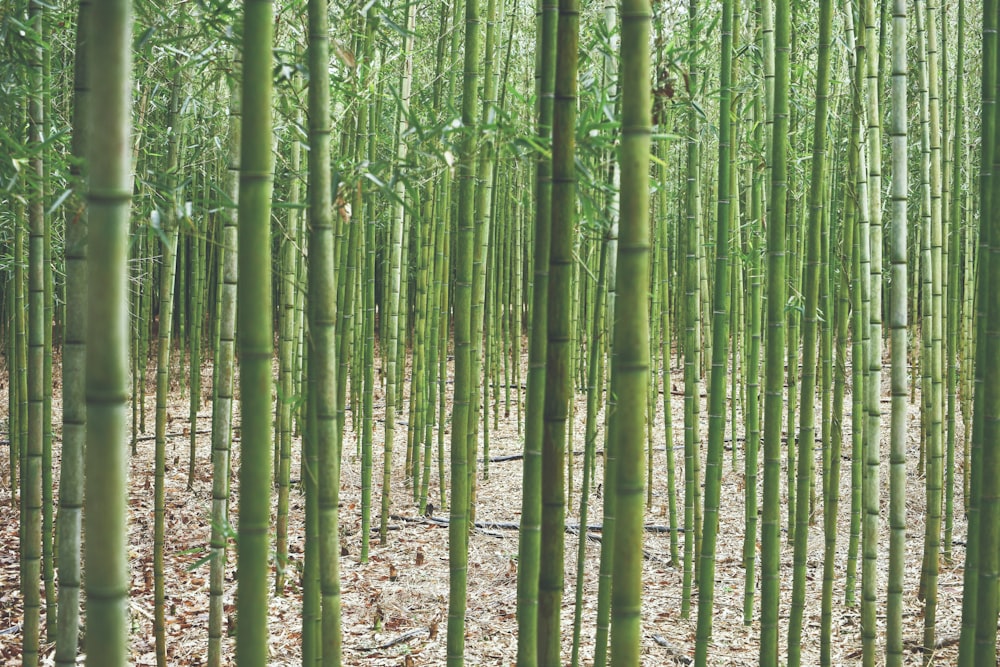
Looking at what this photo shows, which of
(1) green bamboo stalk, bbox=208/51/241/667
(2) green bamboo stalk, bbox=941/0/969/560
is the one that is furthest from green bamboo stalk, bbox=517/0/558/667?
(2) green bamboo stalk, bbox=941/0/969/560

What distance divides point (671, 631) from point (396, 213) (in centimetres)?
246

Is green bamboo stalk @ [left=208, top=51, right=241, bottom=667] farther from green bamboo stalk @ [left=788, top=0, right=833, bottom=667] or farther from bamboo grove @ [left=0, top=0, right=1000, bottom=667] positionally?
green bamboo stalk @ [left=788, top=0, right=833, bottom=667]

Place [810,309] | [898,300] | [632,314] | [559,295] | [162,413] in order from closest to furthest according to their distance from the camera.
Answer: [632,314]
[559,295]
[810,309]
[898,300]
[162,413]

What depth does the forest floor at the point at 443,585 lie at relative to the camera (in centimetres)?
336

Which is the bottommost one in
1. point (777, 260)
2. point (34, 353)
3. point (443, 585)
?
point (443, 585)

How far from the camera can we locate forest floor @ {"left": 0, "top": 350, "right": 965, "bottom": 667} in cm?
336

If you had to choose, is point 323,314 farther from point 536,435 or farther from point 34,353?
point 34,353

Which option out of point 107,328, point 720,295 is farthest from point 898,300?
point 107,328

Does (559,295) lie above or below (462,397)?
above

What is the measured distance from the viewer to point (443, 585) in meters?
4.13

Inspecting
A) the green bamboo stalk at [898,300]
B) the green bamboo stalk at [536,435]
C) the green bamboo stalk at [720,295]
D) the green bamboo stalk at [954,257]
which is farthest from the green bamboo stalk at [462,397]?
the green bamboo stalk at [954,257]

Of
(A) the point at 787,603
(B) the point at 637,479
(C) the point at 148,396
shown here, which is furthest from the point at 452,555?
(C) the point at 148,396

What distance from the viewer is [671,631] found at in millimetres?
3539

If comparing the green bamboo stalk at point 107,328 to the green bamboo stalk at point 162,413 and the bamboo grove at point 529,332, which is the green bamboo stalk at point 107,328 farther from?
the green bamboo stalk at point 162,413
